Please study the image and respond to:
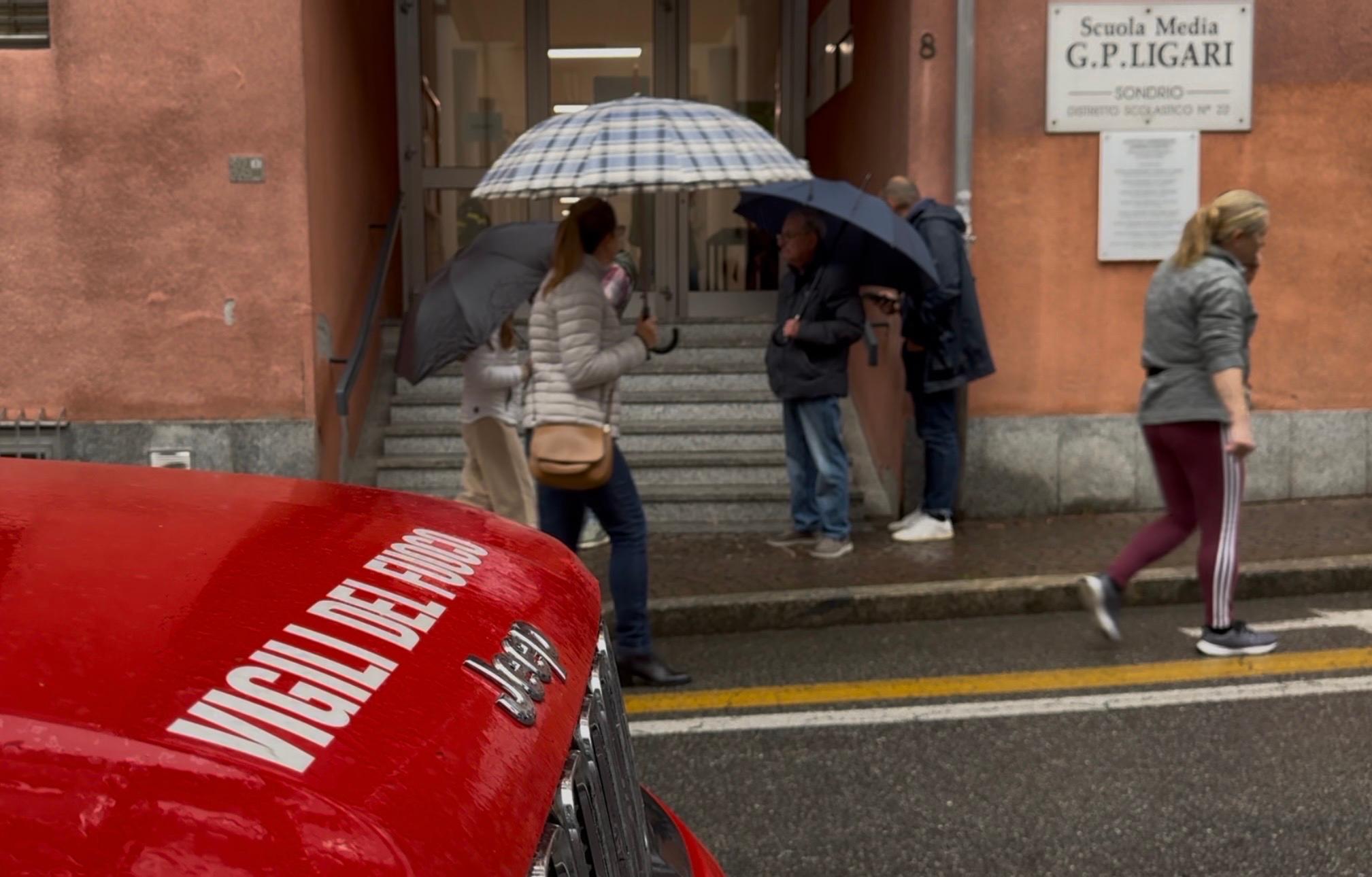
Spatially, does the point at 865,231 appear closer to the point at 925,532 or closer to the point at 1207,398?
the point at 925,532

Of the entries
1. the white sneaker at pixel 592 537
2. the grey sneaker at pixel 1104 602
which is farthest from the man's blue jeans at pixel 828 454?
the grey sneaker at pixel 1104 602

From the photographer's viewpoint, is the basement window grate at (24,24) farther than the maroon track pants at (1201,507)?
Yes

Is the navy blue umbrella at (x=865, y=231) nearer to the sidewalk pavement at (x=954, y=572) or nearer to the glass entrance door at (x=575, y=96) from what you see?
the sidewalk pavement at (x=954, y=572)

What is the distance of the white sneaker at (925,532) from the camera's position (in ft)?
24.7

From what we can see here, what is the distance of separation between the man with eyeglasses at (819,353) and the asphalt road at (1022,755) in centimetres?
146

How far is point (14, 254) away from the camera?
7.63 m

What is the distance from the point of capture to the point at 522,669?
153 cm

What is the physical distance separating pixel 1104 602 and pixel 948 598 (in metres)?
0.97

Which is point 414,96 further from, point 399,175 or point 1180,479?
point 1180,479

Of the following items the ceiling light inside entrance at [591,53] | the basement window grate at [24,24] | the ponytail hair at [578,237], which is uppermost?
the ceiling light inside entrance at [591,53]

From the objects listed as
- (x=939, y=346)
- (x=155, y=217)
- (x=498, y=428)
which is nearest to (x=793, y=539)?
(x=939, y=346)

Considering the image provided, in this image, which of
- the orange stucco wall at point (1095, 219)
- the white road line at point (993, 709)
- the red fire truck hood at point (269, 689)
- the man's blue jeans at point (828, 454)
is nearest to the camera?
the red fire truck hood at point (269, 689)

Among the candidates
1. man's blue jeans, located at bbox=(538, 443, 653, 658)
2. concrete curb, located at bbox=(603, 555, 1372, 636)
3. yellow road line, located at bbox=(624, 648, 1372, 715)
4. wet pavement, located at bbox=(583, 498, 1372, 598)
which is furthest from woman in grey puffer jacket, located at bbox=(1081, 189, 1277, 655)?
man's blue jeans, located at bbox=(538, 443, 653, 658)

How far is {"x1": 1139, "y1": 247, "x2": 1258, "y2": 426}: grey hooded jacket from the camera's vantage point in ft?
16.2
